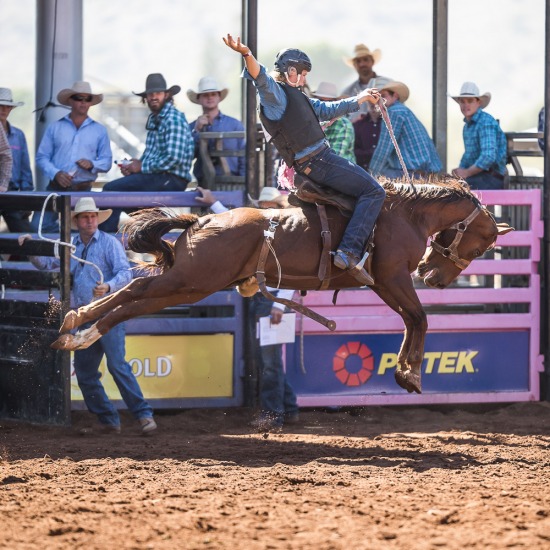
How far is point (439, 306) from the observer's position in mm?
10633

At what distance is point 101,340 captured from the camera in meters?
8.64

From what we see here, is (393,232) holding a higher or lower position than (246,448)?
higher

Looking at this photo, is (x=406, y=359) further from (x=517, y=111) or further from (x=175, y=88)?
(x=517, y=111)

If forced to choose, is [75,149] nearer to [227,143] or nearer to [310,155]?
[227,143]

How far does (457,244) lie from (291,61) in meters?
1.89

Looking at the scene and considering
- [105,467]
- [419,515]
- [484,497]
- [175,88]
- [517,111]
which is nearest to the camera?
[419,515]

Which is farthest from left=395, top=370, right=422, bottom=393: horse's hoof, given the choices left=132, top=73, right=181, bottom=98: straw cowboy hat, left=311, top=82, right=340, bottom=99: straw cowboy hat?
left=132, top=73, right=181, bottom=98: straw cowboy hat

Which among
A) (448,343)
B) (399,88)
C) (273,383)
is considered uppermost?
(399,88)

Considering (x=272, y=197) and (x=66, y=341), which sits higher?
(x=272, y=197)

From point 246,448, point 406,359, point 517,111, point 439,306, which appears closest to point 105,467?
point 246,448

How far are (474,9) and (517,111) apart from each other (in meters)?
13.7

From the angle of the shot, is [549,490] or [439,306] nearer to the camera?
[549,490]

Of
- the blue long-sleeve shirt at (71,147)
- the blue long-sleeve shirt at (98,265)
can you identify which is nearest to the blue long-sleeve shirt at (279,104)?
the blue long-sleeve shirt at (98,265)

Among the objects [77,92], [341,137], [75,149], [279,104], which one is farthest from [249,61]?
[77,92]
